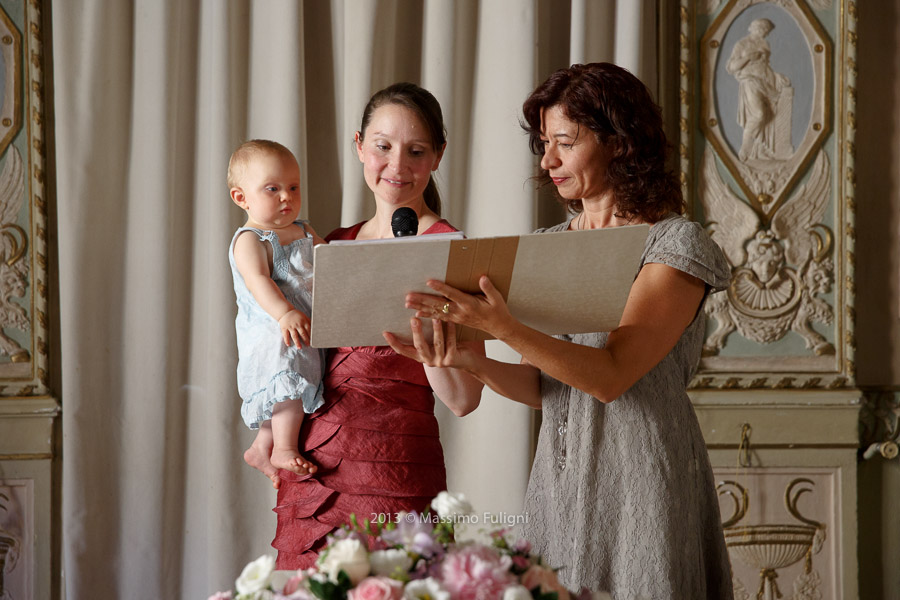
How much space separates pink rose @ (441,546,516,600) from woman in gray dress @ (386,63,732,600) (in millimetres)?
505

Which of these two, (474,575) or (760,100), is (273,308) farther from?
(760,100)

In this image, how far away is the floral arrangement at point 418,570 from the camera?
2.78 ft

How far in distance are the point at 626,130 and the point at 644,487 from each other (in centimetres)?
63

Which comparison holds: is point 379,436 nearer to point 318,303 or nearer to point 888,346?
point 318,303

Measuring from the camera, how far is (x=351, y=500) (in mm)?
1634

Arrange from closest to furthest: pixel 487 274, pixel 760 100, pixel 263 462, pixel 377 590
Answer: pixel 377 590 < pixel 487 274 < pixel 263 462 < pixel 760 100

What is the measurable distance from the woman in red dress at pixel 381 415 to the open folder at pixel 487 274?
0.93 feet

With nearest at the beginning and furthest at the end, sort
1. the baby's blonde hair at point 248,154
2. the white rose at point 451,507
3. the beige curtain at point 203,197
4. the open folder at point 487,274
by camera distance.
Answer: the white rose at point 451,507, the open folder at point 487,274, the baby's blonde hair at point 248,154, the beige curtain at point 203,197

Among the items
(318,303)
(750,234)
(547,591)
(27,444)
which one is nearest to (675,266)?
(318,303)

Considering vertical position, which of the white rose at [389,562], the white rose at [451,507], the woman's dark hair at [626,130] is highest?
the woman's dark hair at [626,130]

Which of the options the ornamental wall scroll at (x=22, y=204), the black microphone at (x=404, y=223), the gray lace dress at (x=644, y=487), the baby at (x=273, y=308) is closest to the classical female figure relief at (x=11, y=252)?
the ornamental wall scroll at (x=22, y=204)

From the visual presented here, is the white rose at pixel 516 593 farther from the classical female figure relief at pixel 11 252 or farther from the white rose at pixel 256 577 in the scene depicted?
the classical female figure relief at pixel 11 252

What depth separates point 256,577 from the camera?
907 millimetres

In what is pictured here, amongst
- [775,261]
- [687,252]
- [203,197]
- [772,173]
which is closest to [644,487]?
[687,252]
